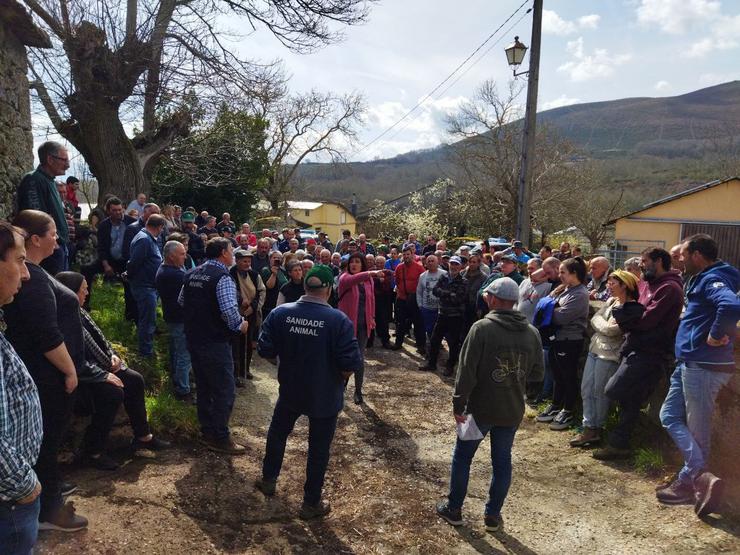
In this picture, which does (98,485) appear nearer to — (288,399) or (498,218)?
(288,399)

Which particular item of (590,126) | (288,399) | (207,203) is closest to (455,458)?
(288,399)

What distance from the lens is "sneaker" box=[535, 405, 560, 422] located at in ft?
19.2

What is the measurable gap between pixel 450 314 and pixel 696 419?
4.25 m

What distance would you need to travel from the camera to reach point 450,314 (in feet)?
26.1

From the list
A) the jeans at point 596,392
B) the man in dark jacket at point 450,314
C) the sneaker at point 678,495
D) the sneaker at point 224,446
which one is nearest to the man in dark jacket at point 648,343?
the jeans at point 596,392

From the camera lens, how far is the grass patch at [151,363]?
4.88m

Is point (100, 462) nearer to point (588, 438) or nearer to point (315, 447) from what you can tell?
point (315, 447)

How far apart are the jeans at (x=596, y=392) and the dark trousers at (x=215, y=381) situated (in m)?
3.51

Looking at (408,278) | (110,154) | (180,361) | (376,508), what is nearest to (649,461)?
(376,508)

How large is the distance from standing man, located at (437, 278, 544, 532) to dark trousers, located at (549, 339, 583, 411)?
2151 mm

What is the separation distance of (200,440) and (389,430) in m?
2.01

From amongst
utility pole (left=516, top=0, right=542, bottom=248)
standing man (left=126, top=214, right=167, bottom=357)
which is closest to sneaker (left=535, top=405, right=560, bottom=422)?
utility pole (left=516, top=0, right=542, bottom=248)

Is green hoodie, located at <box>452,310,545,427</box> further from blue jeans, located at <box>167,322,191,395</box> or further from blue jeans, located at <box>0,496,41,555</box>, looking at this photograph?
blue jeans, located at <box>167,322,191,395</box>

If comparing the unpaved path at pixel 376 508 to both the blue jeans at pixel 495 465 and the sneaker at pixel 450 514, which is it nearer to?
the sneaker at pixel 450 514
